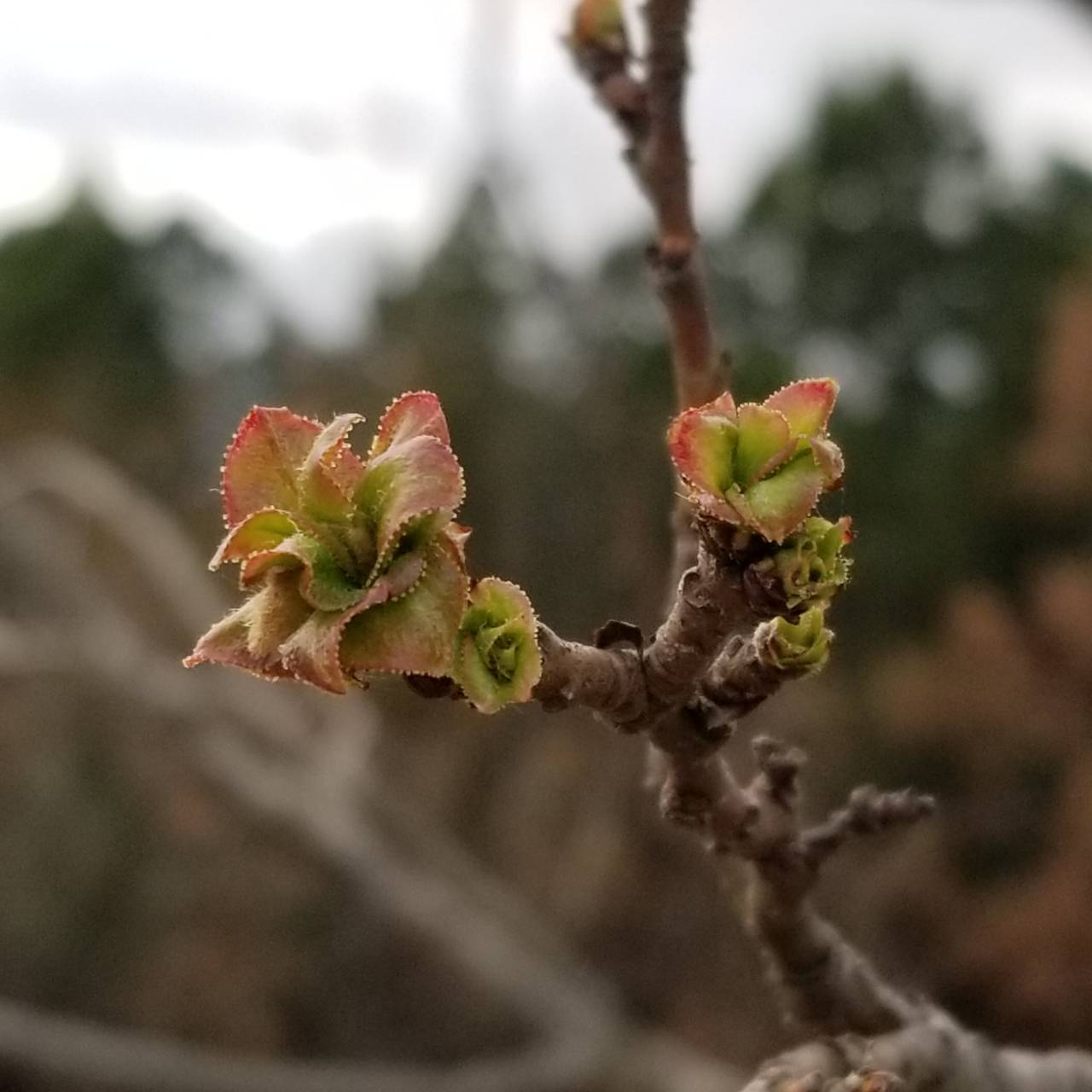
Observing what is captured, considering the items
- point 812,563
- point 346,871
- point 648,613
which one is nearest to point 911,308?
point 648,613

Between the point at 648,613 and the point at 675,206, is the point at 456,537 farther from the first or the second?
the point at 648,613

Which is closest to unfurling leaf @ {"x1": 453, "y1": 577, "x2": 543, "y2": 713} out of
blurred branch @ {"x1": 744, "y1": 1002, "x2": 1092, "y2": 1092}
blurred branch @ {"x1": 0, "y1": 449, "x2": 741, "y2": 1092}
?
blurred branch @ {"x1": 744, "y1": 1002, "x2": 1092, "y2": 1092}

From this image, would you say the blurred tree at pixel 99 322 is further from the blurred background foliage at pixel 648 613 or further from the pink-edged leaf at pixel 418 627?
the pink-edged leaf at pixel 418 627

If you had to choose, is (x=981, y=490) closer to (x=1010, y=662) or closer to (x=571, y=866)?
(x=1010, y=662)

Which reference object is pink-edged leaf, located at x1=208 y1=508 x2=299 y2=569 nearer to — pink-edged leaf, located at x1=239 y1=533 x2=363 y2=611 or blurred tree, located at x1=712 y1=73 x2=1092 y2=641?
pink-edged leaf, located at x1=239 y1=533 x2=363 y2=611

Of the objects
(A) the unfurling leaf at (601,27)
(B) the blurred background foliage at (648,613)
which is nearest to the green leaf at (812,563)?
(A) the unfurling leaf at (601,27)
